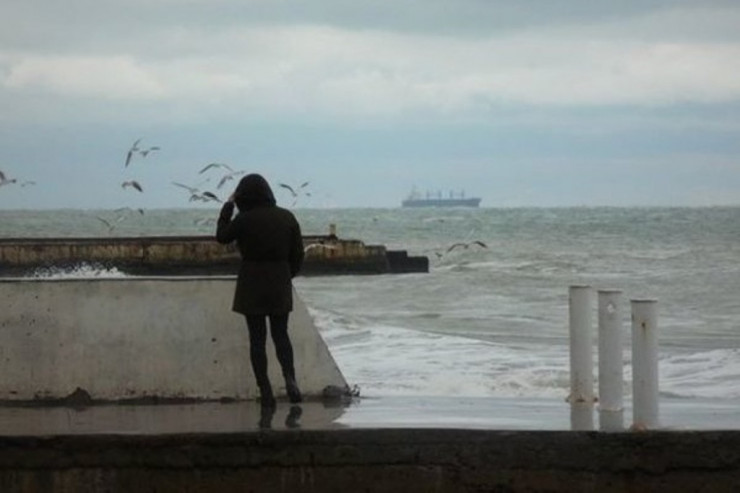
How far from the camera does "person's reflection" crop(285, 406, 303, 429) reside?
10.7 meters

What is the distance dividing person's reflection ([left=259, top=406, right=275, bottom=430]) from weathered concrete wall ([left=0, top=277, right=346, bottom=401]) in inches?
30.4

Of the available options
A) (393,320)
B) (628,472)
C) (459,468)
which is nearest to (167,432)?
(459,468)

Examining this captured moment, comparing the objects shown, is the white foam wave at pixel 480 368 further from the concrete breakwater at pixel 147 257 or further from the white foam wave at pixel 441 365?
the concrete breakwater at pixel 147 257

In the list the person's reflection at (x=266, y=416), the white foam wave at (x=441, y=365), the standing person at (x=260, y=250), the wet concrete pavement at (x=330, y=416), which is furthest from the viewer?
the white foam wave at (x=441, y=365)

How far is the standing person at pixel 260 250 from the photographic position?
38.5ft

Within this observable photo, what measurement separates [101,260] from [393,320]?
58.0 feet

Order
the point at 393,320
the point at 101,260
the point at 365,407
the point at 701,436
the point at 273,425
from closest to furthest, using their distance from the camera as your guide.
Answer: the point at 701,436 < the point at 273,425 < the point at 365,407 < the point at 393,320 < the point at 101,260

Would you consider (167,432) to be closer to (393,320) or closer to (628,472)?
(628,472)

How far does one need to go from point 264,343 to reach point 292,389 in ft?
1.43

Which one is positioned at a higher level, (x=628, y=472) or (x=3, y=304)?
(x=3, y=304)

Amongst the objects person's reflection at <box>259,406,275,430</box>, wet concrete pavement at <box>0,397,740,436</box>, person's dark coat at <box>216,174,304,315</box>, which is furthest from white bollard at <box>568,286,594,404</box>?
person's reflection at <box>259,406,275,430</box>

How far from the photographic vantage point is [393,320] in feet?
106

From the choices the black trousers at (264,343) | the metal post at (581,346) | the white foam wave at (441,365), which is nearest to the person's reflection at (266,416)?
the black trousers at (264,343)

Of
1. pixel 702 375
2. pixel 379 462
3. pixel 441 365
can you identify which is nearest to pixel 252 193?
pixel 379 462
